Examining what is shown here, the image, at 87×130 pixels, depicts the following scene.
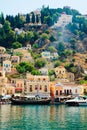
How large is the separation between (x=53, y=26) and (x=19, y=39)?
518 inches

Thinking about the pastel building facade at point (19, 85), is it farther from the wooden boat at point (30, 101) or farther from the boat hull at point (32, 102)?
the boat hull at point (32, 102)

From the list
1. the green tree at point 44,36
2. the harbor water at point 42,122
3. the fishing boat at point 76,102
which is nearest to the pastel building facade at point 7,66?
the green tree at point 44,36

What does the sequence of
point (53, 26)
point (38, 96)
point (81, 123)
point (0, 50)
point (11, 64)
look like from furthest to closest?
point (53, 26)
point (0, 50)
point (11, 64)
point (38, 96)
point (81, 123)

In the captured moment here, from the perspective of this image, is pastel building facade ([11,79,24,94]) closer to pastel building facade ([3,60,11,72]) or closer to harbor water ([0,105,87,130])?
pastel building facade ([3,60,11,72])

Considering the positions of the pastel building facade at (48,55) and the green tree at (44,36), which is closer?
the pastel building facade at (48,55)

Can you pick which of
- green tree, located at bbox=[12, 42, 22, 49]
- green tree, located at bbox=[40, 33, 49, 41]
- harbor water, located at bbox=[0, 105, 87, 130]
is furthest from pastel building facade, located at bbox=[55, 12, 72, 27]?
harbor water, located at bbox=[0, 105, 87, 130]

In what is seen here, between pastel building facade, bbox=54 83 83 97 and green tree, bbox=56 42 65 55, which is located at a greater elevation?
green tree, bbox=56 42 65 55

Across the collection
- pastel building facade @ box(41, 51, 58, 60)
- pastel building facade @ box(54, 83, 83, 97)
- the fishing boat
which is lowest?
the fishing boat

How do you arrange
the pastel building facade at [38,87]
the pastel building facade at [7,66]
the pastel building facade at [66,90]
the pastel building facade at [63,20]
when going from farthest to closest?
the pastel building facade at [63,20], the pastel building facade at [7,66], the pastel building facade at [66,90], the pastel building facade at [38,87]

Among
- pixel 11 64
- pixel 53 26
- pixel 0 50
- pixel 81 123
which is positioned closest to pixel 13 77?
pixel 11 64

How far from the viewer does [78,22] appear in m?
140

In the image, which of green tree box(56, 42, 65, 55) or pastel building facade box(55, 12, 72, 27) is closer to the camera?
green tree box(56, 42, 65, 55)

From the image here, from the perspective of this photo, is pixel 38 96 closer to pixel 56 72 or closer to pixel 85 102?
pixel 85 102

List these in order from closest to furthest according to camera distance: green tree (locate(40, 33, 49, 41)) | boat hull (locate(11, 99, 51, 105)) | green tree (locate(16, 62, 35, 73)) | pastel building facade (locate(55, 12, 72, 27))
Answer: boat hull (locate(11, 99, 51, 105)) < green tree (locate(16, 62, 35, 73)) < green tree (locate(40, 33, 49, 41)) < pastel building facade (locate(55, 12, 72, 27))
